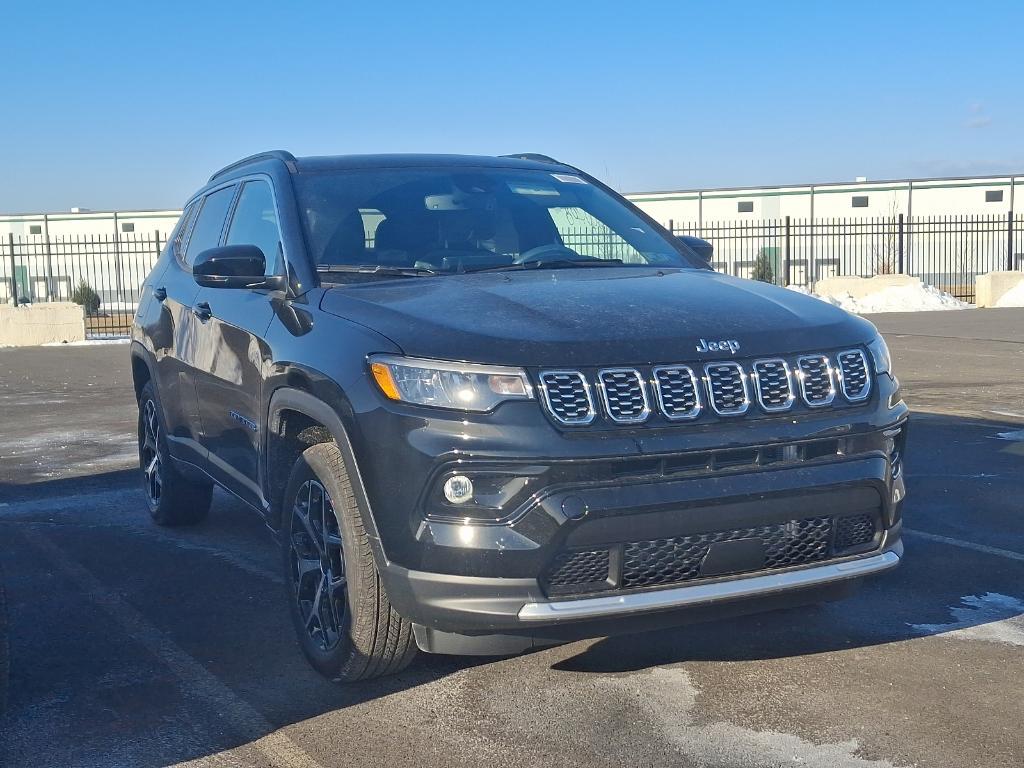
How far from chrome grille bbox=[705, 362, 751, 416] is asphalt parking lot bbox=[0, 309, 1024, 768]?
0.96 meters

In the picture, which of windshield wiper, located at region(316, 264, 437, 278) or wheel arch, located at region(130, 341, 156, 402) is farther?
wheel arch, located at region(130, 341, 156, 402)

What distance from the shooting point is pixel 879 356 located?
387cm

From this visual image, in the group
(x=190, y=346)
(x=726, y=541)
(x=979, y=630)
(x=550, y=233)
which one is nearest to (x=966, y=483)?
(x=979, y=630)

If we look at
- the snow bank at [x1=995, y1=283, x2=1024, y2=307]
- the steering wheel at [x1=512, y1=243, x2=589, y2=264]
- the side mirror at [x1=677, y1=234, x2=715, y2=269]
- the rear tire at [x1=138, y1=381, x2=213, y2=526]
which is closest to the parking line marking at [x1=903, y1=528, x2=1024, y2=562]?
the side mirror at [x1=677, y1=234, x2=715, y2=269]

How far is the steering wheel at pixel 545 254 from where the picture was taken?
4645mm

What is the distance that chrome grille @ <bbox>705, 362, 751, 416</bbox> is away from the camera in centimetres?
346

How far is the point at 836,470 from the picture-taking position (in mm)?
3580

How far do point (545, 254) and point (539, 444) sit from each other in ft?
5.23

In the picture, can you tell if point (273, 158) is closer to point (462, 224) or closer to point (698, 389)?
point (462, 224)

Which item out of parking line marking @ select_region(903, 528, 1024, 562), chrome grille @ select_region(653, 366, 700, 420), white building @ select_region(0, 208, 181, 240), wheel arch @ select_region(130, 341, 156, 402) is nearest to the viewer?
chrome grille @ select_region(653, 366, 700, 420)

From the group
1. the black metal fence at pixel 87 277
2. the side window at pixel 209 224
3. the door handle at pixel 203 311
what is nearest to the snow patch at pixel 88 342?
the black metal fence at pixel 87 277

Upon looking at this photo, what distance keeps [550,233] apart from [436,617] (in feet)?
6.70

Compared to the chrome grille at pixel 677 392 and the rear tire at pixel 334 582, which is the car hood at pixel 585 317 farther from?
the rear tire at pixel 334 582

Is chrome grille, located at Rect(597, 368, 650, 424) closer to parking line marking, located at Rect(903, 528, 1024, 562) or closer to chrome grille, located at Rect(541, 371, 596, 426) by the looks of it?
chrome grille, located at Rect(541, 371, 596, 426)
